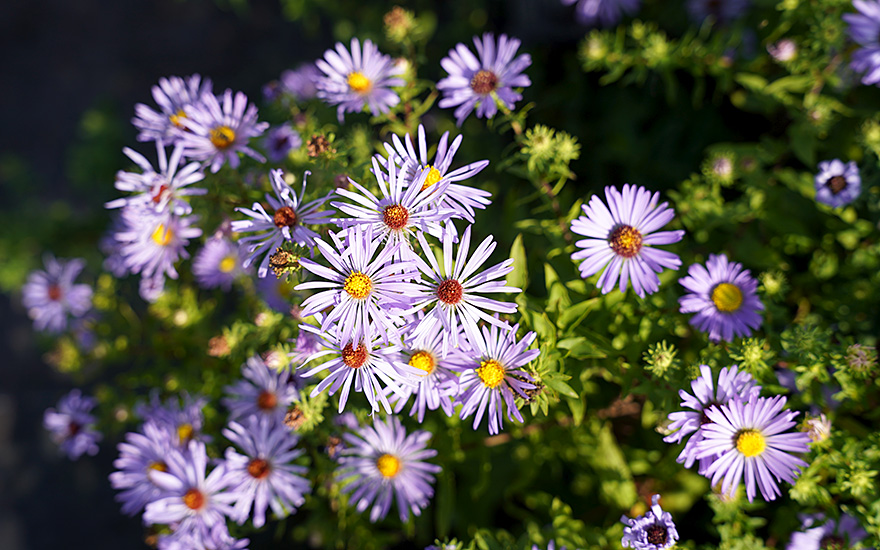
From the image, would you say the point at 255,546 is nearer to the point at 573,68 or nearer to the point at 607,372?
the point at 607,372

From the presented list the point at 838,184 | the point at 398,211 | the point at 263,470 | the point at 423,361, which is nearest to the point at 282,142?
the point at 398,211

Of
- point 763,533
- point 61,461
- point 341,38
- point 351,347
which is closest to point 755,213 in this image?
point 763,533

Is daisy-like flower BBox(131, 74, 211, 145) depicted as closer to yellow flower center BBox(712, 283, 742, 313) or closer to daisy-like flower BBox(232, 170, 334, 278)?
daisy-like flower BBox(232, 170, 334, 278)

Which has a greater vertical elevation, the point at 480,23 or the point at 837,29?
the point at 480,23

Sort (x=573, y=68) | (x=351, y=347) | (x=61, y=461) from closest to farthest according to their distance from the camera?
(x=351, y=347), (x=573, y=68), (x=61, y=461)

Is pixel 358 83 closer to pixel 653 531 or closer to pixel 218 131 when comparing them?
pixel 218 131

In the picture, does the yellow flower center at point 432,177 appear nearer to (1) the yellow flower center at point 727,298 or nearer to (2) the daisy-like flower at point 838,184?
(1) the yellow flower center at point 727,298
